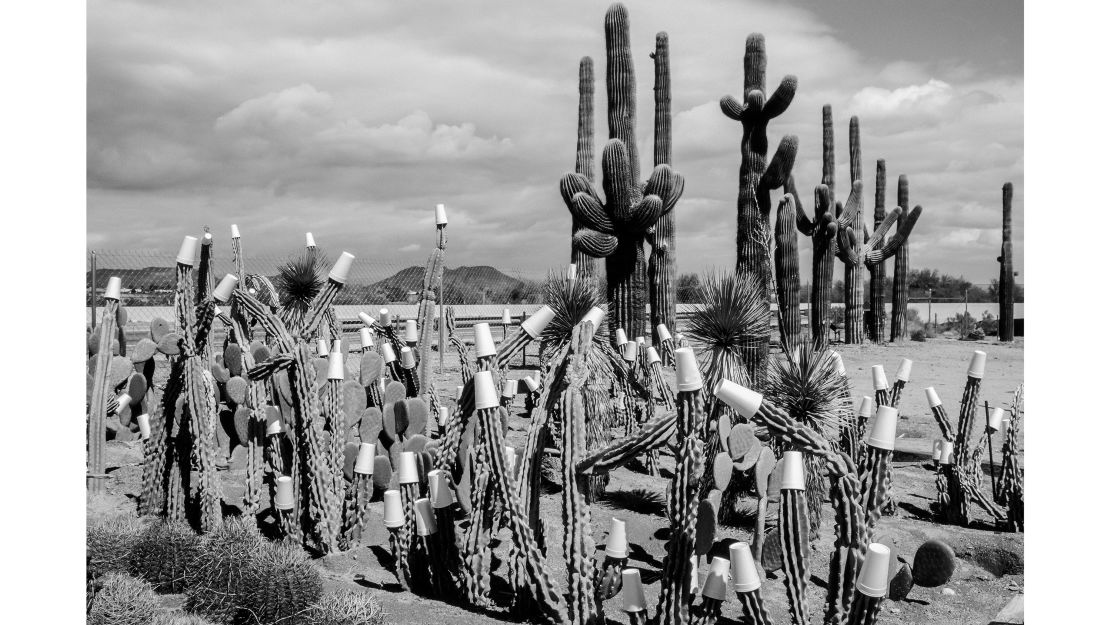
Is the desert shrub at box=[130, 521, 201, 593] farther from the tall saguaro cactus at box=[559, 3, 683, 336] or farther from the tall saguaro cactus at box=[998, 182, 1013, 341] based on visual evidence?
the tall saguaro cactus at box=[998, 182, 1013, 341]

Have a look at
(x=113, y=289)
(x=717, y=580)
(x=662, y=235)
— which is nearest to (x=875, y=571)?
(x=717, y=580)

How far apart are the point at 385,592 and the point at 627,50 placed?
8.47 m

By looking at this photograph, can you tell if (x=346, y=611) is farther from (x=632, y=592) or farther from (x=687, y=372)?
(x=687, y=372)

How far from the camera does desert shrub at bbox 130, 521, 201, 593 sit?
360 centimetres

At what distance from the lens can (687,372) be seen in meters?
2.69

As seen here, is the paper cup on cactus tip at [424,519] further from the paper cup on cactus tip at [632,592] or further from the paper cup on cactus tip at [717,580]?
the paper cup on cactus tip at [717,580]

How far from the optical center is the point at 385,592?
11.7 feet

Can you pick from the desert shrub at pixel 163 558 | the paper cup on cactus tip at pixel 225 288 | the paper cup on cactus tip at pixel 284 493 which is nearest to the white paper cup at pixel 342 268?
the paper cup on cactus tip at pixel 225 288

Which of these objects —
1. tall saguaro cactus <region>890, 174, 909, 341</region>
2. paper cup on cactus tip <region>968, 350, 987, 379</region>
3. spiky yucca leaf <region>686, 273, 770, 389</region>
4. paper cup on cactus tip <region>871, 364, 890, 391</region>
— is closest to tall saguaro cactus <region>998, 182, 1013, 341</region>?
tall saguaro cactus <region>890, 174, 909, 341</region>

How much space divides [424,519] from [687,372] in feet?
4.57

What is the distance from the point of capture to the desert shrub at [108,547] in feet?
11.9

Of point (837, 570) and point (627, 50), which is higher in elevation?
point (627, 50)
